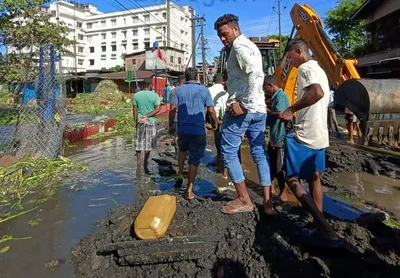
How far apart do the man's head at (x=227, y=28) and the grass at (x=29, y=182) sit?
3547mm

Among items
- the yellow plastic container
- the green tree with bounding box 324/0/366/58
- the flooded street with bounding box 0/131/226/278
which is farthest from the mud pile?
the green tree with bounding box 324/0/366/58

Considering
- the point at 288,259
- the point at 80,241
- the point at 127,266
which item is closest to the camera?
the point at 288,259

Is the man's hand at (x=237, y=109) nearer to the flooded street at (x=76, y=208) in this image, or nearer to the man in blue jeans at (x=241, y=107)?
the man in blue jeans at (x=241, y=107)

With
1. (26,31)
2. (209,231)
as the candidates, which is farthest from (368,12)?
(209,231)

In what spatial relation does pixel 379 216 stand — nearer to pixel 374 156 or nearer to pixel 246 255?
pixel 246 255

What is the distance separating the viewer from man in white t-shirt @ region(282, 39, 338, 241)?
326cm

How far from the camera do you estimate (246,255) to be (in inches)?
119

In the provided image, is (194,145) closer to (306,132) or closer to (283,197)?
(283,197)

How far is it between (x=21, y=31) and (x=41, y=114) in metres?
13.5

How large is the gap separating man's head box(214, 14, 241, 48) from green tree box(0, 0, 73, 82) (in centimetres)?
1234

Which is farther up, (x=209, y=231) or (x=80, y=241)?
(x=209, y=231)

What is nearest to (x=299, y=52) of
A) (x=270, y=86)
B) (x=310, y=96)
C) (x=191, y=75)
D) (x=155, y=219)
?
(x=310, y=96)

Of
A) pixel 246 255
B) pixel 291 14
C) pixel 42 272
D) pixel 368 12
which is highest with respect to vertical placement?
pixel 368 12

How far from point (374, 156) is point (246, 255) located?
20.2ft
